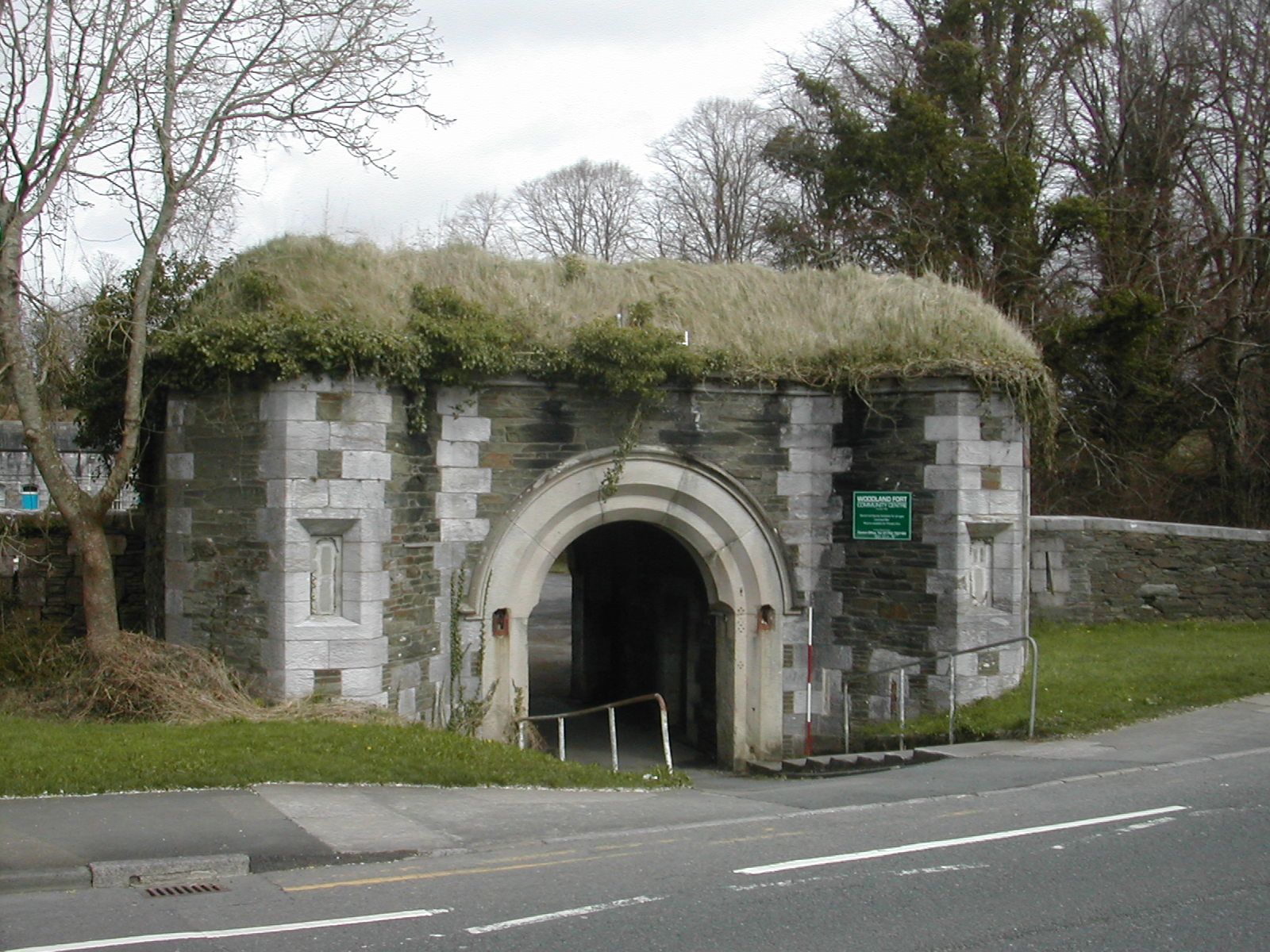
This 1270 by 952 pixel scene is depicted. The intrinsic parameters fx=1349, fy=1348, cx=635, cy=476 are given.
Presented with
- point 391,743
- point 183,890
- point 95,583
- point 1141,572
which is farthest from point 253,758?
point 1141,572

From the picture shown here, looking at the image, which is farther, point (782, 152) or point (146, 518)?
point (782, 152)

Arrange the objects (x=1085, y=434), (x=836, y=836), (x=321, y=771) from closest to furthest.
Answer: (x=836, y=836) < (x=321, y=771) < (x=1085, y=434)

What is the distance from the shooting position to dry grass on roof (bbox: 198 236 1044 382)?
40.7 feet

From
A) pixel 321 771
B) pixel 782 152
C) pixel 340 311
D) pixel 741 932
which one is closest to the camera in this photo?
pixel 741 932

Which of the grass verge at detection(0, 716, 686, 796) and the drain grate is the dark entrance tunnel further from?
the drain grate

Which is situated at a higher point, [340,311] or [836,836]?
[340,311]

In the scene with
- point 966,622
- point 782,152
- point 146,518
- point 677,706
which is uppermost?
point 782,152

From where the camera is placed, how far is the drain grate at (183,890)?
22.0ft

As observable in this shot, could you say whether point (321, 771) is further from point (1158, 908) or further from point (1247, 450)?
point (1247, 450)

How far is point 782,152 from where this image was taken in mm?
26578

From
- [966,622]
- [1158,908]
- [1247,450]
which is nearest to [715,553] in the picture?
[966,622]

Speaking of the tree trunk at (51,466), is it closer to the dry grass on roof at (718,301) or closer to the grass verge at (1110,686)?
the dry grass on roof at (718,301)

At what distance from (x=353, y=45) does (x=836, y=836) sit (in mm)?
8242

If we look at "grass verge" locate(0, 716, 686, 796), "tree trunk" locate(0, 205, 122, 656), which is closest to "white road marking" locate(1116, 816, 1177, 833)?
"grass verge" locate(0, 716, 686, 796)
